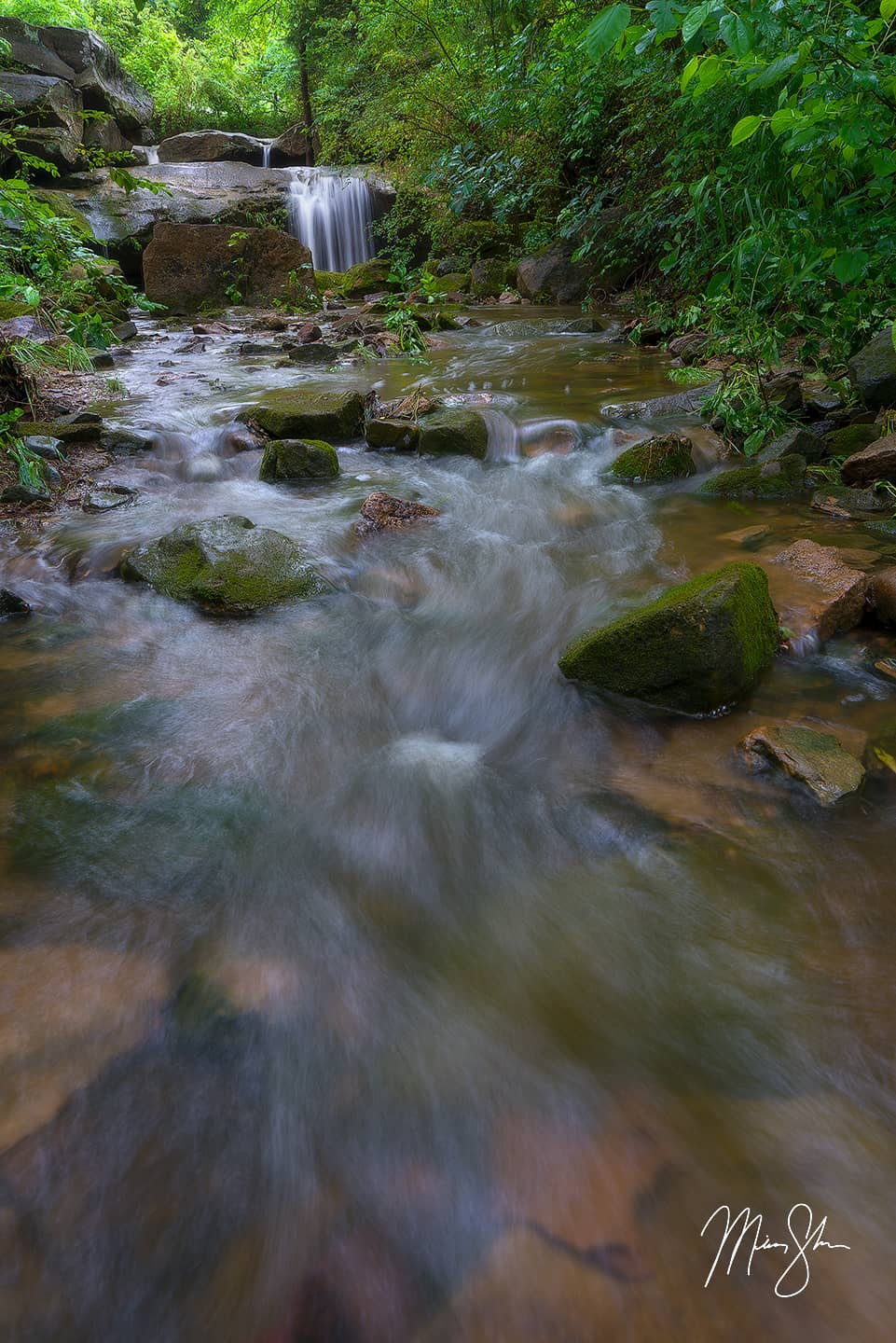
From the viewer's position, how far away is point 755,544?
390cm

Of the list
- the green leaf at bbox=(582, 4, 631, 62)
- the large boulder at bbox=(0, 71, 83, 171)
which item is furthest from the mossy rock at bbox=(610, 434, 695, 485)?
the large boulder at bbox=(0, 71, 83, 171)

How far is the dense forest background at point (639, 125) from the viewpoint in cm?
231

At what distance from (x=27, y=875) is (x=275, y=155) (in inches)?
1084

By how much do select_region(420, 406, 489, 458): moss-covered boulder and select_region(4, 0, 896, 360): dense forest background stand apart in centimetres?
184

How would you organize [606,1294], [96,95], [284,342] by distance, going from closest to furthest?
[606,1294]
[284,342]
[96,95]

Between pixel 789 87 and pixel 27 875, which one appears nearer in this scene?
pixel 27 875

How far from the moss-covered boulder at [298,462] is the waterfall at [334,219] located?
44.7 feet

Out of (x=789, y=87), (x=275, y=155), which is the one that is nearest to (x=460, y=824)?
(x=789, y=87)

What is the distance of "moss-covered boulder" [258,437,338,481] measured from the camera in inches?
208

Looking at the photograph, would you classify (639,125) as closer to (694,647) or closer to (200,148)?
(694,647)

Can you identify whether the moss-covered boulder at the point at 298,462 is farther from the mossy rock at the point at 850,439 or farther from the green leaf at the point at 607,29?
the green leaf at the point at 607,29

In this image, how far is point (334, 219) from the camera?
55.1 feet

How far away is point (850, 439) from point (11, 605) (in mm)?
5168

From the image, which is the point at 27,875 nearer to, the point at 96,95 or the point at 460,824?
the point at 460,824
